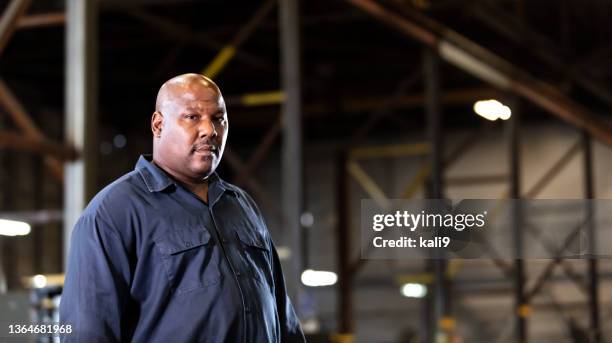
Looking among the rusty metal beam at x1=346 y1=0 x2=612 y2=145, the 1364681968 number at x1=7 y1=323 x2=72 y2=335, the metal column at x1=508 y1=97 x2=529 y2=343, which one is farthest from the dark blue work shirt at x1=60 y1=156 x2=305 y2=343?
the metal column at x1=508 y1=97 x2=529 y2=343

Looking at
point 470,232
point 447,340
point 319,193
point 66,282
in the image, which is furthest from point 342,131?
point 66,282

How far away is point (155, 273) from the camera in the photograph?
101 inches

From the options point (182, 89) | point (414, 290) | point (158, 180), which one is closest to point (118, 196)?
point (158, 180)

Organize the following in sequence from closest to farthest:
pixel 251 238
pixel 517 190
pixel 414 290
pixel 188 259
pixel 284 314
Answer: pixel 188 259 → pixel 251 238 → pixel 284 314 → pixel 517 190 → pixel 414 290

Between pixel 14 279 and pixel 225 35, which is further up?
pixel 225 35

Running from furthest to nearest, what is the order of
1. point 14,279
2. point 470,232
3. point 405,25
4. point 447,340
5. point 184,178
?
point 14,279 → point 447,340 → point 405,25 → point 470,232 → point 184,178

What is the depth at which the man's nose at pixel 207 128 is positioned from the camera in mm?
2635

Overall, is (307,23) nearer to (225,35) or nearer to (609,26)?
(225,35)

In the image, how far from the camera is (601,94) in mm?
15039

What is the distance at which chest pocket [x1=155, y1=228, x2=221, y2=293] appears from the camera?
258 centimetres

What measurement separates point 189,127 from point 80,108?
4.51 metres

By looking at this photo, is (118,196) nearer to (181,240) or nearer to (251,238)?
(181,240)

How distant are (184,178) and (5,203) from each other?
1630 centimetres

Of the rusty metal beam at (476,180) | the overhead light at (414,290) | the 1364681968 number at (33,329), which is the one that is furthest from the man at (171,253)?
the overhead light at (414,290)
